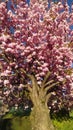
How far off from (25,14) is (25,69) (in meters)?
3.56

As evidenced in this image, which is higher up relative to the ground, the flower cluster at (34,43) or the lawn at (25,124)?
the flower cluster at (34,43)

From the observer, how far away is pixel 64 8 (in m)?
21.7

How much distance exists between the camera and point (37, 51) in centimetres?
1880

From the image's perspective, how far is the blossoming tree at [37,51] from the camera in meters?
18.2

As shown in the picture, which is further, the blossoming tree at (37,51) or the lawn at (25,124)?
the lawn at (25,124)

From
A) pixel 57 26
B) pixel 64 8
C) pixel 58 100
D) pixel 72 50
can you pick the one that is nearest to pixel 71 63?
pixel 72 50

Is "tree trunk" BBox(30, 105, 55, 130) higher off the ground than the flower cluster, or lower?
lower

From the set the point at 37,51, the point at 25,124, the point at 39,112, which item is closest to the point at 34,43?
the point at 37,51

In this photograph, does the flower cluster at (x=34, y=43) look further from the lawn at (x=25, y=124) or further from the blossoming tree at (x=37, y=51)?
the lawn at (x=25, y=124)

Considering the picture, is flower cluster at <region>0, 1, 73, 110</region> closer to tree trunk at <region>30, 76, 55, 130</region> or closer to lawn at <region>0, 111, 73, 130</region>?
tree trunk at <region>30, 76, 55, 130</region>

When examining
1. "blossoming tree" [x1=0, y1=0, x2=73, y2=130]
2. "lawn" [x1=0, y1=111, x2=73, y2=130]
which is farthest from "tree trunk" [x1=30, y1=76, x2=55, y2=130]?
"lawn" [x1=0, y1=111, x2=73, y2=130]

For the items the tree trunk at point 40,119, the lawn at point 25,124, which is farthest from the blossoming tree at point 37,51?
the lawn at point 25,124

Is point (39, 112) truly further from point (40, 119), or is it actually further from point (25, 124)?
point (25, 124)

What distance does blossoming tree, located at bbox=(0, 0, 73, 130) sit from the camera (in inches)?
717
